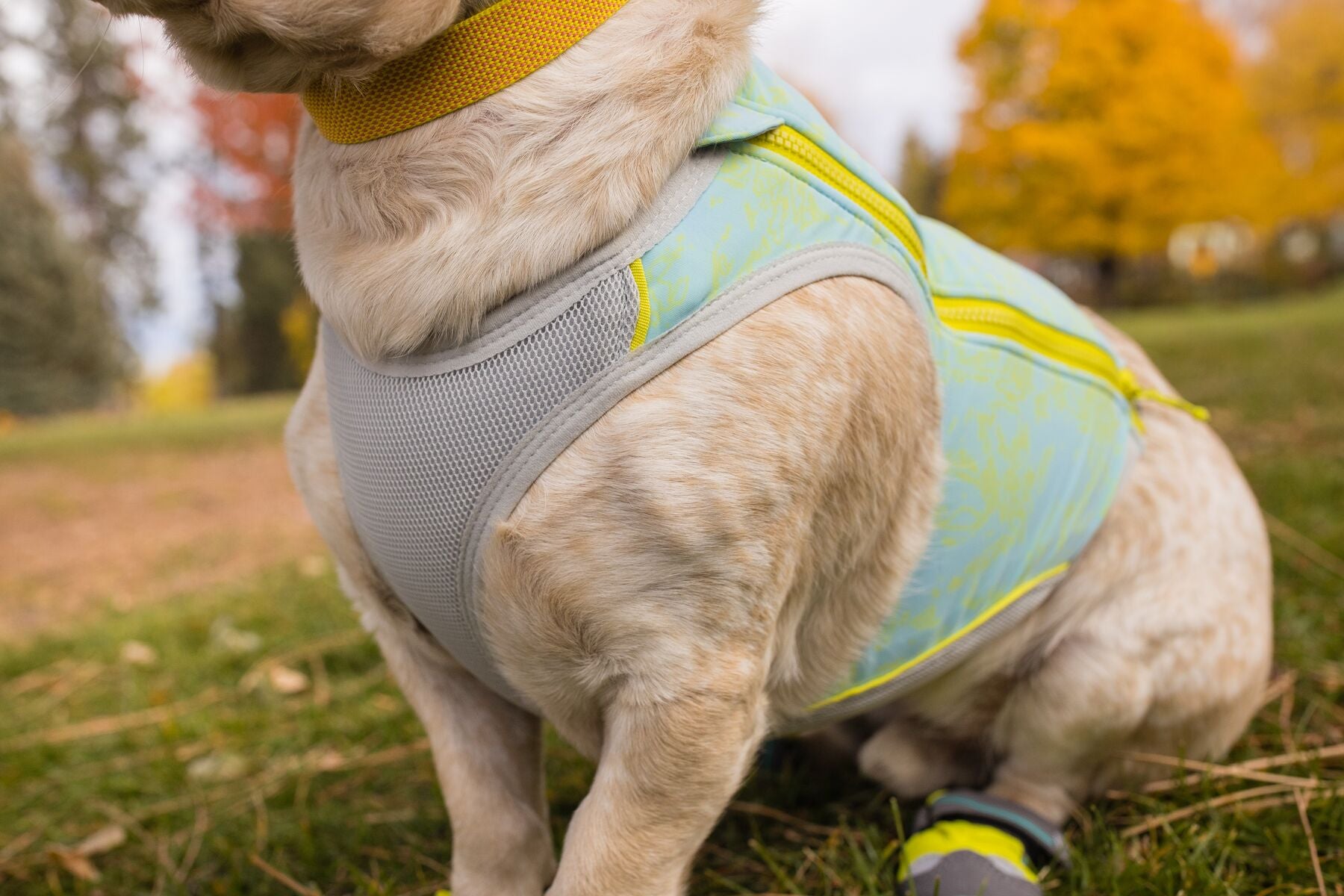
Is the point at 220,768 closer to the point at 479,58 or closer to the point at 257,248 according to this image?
the point at 479,58

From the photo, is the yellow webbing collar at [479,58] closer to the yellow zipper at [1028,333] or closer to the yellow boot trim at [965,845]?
the yellow zipper at [1028,333]

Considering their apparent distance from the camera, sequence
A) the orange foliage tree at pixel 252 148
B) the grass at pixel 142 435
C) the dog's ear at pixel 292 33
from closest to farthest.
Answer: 1. the dog's ear at pixel 292 33
2. the grass at pixel 142 435
3. the orange foliage tree at pixel 252 148

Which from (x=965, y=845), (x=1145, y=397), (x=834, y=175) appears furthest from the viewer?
(x=1145, y=397)

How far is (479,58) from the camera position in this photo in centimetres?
132

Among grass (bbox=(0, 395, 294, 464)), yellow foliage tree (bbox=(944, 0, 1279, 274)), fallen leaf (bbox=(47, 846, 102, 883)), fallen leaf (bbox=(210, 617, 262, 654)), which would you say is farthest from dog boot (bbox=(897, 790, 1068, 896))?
yellow foliage tree (bbox=(944, 0, 1279, 274))

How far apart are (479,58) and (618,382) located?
17.2 inches

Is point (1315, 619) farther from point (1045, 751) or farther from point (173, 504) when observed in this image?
point (173, 504)

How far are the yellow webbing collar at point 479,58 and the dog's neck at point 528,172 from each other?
2 cm

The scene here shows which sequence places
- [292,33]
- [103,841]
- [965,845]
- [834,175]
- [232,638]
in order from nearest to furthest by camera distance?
[292,33], [834,175], [965,845], [103,841], [232,638]

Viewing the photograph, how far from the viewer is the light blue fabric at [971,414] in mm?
1409

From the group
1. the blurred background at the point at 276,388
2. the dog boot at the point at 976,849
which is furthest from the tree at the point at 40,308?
A: the dog boot at the point at 976,849

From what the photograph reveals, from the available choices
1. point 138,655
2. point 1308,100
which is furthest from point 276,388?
point 1308,100

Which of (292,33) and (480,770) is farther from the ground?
(292,33)

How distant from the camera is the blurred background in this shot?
239 centimetres
